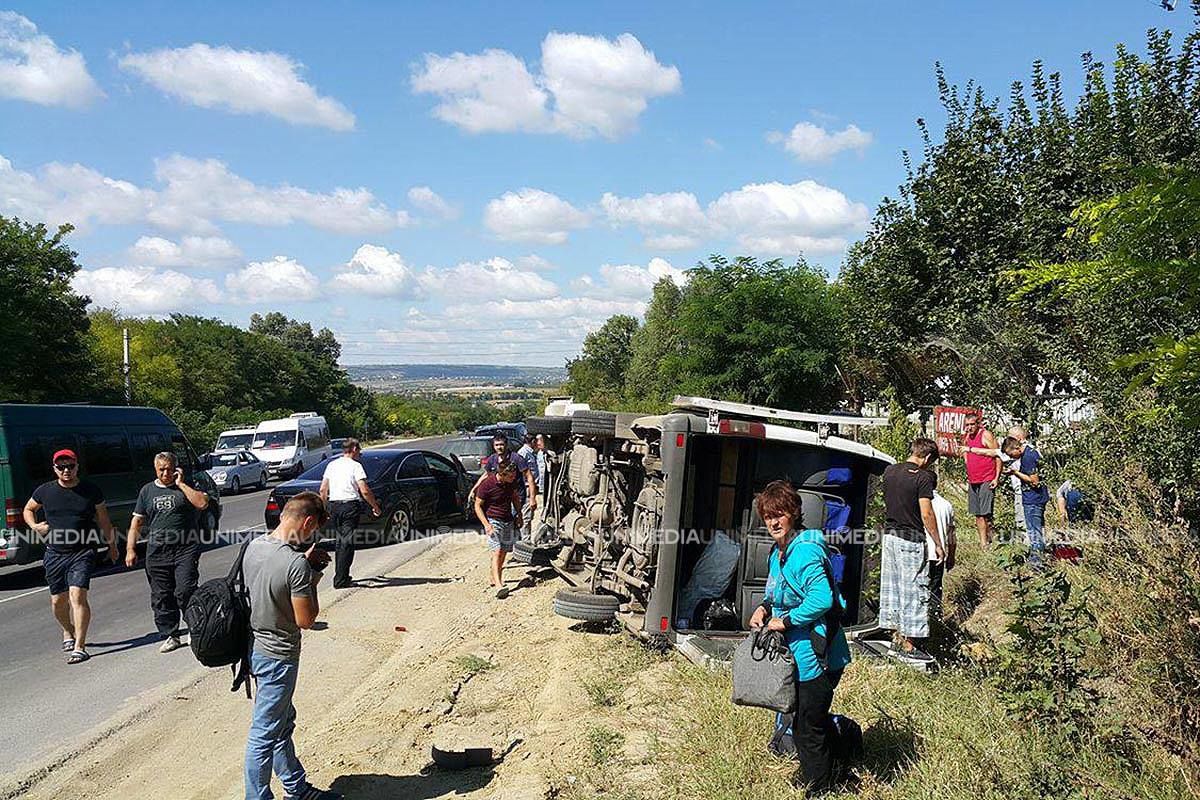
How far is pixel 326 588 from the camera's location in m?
11.5

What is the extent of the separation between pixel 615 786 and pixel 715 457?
3026mm

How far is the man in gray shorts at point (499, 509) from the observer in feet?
35.7

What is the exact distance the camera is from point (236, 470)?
29547 millimetres

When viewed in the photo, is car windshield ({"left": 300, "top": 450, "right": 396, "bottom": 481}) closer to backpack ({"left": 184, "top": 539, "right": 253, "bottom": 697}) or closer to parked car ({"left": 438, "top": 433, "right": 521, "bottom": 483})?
parked car ({"left": 438, "top": 433, "right": 521, "bottom": 483})

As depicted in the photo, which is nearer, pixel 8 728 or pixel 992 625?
pixel 8 728

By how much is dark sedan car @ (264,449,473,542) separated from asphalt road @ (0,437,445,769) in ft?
4.81

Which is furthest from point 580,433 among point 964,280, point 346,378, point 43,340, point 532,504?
point 346,378

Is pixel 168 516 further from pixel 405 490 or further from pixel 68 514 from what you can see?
pixel 405 490

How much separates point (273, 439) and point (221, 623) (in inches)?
1263

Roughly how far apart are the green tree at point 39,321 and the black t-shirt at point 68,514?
84.5ft

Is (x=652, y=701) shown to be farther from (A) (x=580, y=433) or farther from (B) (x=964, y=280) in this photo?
(B) (x=964, y=280)

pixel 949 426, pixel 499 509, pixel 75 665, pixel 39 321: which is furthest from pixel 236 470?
pixel 949 426

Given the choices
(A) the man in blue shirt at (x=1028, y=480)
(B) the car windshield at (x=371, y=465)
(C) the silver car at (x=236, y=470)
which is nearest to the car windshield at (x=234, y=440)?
(C) the silver car at (x=236, y=470)

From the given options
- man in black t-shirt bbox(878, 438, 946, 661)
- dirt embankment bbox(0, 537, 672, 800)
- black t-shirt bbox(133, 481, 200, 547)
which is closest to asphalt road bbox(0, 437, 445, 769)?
dirt embankment bbox(0, 537, 672, 800)
